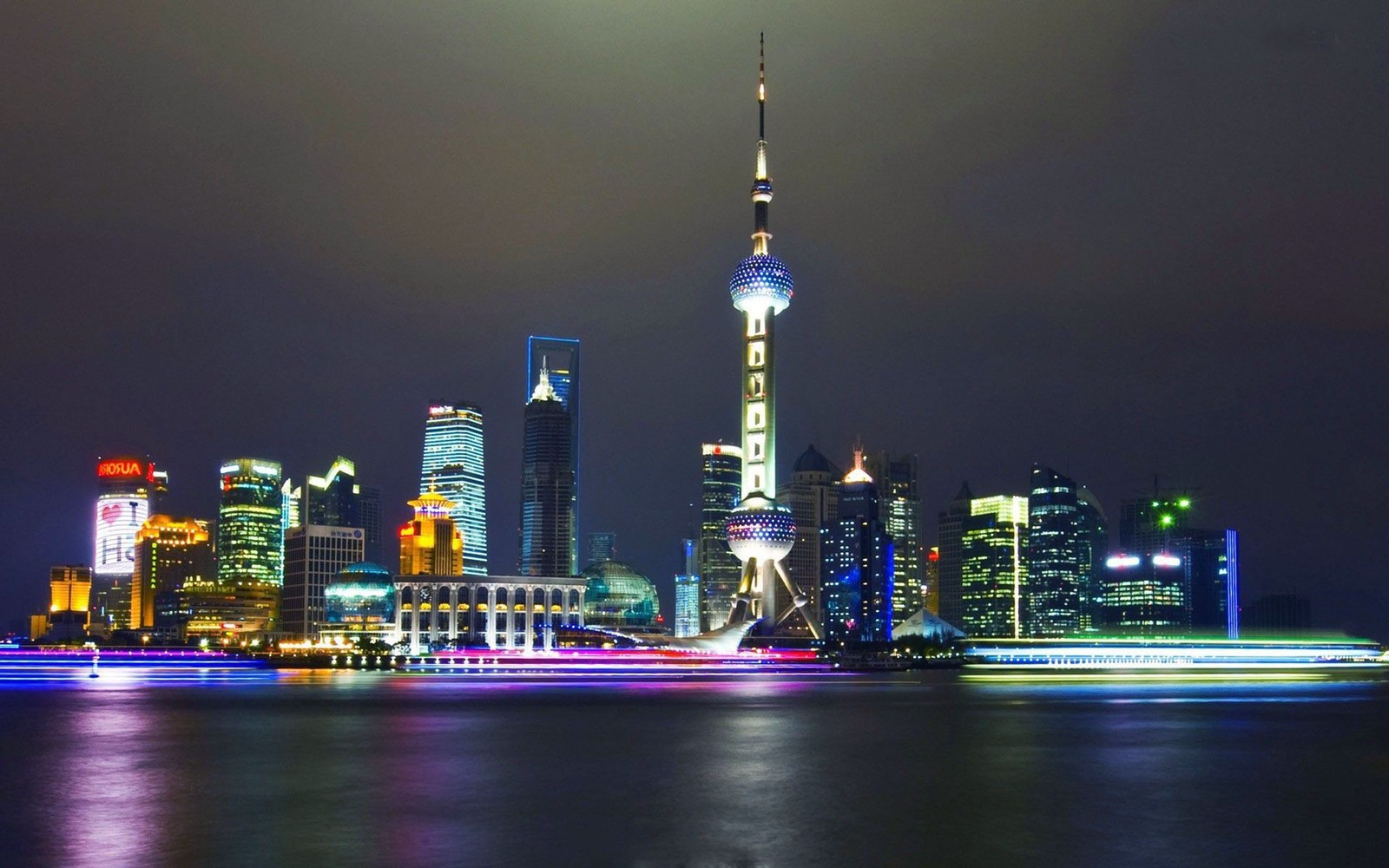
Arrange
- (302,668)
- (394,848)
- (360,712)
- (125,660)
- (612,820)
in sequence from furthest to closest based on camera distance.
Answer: (125,660)
(302,668)
(360,712)
(612,820)
(394,848)

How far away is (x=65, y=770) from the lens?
141 ft

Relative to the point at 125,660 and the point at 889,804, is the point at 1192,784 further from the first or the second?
the point at 125,660

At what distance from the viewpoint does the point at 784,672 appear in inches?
6329

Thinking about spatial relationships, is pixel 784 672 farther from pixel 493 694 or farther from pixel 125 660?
pixel 125 660

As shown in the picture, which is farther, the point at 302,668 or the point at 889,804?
the point at 302,668

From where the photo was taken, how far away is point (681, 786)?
39.9m

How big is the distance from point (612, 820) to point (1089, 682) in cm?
11149

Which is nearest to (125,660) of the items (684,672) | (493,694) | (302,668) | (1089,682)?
(302,668)

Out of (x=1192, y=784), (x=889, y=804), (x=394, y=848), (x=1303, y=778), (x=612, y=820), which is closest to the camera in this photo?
(x=394, y=848)

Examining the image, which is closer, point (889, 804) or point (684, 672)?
point (889, 804)

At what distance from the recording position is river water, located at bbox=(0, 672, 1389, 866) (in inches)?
1145

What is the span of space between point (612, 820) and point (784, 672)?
129867mm

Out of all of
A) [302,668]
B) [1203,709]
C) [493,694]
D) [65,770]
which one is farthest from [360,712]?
[302,668]

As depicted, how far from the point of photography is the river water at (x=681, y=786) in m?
29.1
